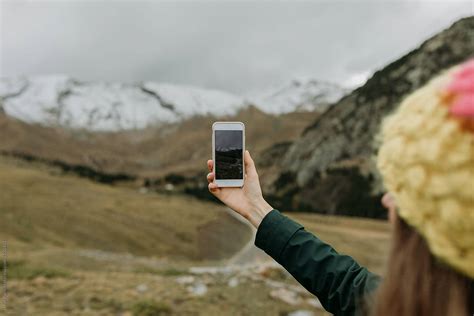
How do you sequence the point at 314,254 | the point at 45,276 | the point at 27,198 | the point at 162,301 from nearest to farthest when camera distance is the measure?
the point at 314,254 → the point at 162,301 → the point at 45,276 → the point at 27,198

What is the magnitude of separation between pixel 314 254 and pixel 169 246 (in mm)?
30120

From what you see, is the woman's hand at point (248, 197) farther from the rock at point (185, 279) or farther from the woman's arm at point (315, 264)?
the rock at point (185, 279)

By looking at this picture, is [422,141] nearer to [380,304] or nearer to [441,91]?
[441,91]

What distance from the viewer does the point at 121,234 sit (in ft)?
102

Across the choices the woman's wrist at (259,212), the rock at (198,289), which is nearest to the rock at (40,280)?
the rock at (198,289)

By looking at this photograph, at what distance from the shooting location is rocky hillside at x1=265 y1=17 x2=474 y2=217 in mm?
76312

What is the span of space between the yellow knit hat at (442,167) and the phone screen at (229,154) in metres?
1.45

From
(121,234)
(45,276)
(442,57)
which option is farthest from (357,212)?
(45,276)

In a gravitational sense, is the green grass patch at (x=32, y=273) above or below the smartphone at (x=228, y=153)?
below

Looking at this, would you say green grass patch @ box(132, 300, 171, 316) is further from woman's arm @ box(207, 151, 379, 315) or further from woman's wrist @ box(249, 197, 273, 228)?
woman's arm @ box(207, 151, 379, 315)

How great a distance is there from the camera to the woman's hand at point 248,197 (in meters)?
2.59

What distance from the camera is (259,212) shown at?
2588mm

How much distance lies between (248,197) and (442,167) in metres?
1.50

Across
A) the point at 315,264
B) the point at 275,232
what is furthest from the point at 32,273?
the point at 315,264
